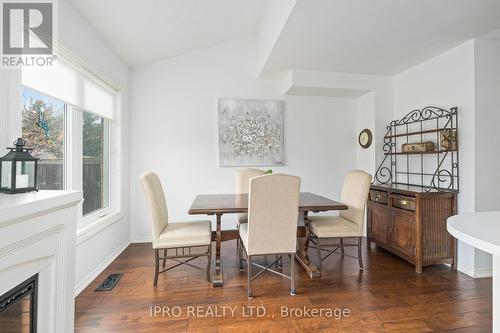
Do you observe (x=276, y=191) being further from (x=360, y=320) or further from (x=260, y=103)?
(x=260, y=103)

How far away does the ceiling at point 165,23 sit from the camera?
2.25 metres

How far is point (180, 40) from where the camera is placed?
310 centimetres

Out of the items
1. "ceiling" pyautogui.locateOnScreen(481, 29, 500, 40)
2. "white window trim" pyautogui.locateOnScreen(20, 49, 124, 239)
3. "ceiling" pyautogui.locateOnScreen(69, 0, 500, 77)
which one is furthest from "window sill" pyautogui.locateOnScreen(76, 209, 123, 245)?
"ceiling" pyautogui.locateOnScreen(481, 29, 500, 40)

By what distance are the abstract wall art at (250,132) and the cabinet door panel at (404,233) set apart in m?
1.68

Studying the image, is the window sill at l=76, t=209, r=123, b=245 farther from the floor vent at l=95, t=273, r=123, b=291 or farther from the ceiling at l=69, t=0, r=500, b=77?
the ceiling at l=69, t=0, r=500, b=77

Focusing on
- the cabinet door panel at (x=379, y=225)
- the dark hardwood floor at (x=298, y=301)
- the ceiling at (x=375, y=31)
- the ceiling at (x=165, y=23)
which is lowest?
the dark hardwood floor at (x=298, y=301)

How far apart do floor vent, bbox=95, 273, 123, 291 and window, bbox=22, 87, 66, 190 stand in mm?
980

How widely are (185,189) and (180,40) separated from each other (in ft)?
6.63

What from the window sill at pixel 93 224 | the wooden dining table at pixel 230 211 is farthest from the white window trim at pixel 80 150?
the wooden dining table at pixel 230 211

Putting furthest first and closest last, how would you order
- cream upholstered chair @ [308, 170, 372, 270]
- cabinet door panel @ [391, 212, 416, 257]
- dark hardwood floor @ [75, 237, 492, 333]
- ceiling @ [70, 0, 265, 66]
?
cabinet door panel @ [391, 212, 416, 257]
cream upholstered chair @ [308, 170, 372, 270]
ceiling @ [70, 0, 265, 66]
dark hardwood floor @ [75, 237, 492, 333]

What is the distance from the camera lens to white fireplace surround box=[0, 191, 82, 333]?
0.90m

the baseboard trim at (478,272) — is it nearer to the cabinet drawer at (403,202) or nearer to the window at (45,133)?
the cabinet drawer at (403,202)

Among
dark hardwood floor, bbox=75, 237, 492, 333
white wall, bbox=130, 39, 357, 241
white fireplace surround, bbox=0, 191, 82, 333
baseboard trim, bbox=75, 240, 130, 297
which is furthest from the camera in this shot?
white wall, bbox=130, 39, 357, 241

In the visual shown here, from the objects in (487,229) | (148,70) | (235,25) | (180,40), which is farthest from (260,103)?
(487,229)
